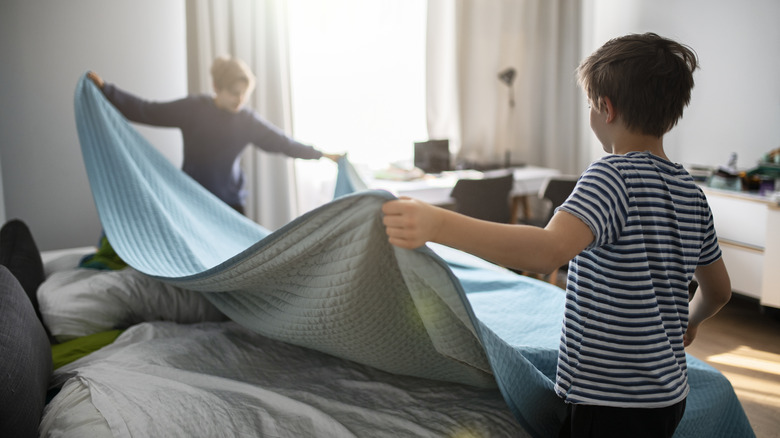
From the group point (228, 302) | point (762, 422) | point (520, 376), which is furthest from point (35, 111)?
point (762, 422)

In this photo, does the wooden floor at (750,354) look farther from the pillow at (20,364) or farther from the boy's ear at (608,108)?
the pillow at (20,364)

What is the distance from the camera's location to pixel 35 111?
336 centimetres

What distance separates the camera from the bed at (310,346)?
46.5 inches

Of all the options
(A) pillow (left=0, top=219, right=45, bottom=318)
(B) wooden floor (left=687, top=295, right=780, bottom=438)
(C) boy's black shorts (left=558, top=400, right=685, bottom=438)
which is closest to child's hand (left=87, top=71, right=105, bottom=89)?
(A) pillow (left=0, top=219, right=45, bottom=318)

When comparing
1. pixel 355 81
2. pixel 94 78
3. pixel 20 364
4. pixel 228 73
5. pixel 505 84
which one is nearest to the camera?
pixel 20 364

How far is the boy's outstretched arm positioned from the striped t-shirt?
0.06 meters

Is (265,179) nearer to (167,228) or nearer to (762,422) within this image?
(167,228)

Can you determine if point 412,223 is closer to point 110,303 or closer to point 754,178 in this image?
point 110,303

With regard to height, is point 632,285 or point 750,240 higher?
point 632,285

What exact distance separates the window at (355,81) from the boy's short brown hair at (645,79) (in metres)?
3.15

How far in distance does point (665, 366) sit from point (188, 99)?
2.38 meters

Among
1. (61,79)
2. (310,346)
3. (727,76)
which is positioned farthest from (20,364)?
(727,76)

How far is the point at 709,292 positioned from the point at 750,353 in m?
1.92

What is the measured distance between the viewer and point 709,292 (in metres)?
1.26
